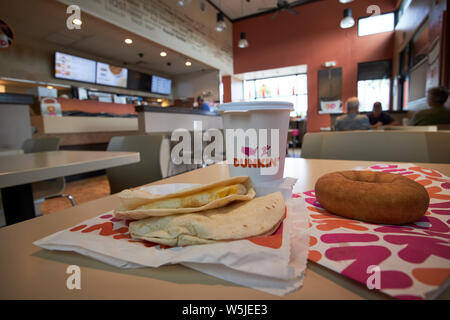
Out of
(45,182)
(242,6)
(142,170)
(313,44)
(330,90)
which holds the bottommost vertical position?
(45,182)

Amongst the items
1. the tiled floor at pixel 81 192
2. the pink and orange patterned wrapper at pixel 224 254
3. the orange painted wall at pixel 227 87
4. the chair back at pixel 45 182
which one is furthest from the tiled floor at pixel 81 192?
the orange painted wall at pixel 227 87

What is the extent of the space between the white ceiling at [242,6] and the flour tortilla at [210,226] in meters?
8.27

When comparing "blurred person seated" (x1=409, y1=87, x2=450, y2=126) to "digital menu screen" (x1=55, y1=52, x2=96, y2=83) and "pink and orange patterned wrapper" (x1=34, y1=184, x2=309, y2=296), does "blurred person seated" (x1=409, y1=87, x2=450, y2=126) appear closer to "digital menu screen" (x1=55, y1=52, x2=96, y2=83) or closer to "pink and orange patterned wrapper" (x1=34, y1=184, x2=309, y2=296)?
"pink and orange patterned wrapper" (x1=34, y1=184, x2=309, y2=296)

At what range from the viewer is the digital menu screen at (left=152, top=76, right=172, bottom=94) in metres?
7.46

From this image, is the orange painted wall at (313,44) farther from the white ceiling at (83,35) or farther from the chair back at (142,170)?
the chair back at (142,170)

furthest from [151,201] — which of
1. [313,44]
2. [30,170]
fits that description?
[313,44]

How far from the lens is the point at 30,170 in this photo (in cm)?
88

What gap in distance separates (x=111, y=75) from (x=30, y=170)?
6.17m

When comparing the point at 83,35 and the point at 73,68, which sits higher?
the point at 83,35

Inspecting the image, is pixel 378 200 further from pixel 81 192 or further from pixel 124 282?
pixel 81 192

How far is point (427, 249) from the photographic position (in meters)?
0.28

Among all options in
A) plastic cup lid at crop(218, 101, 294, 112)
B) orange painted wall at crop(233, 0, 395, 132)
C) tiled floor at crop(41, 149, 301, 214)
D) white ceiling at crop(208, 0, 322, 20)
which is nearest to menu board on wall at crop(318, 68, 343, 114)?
orange painted wall at crop(233, 0, 395, 132)
